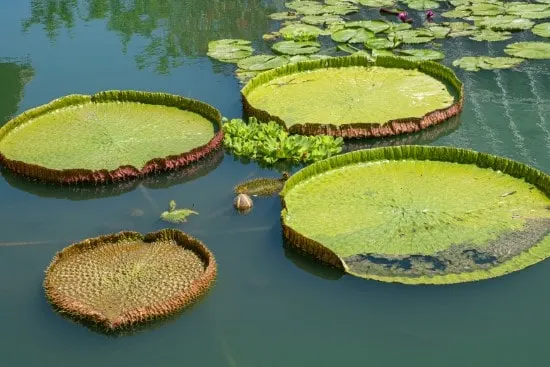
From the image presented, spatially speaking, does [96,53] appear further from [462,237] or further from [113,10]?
[462,237]

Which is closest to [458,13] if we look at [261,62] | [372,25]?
[372,25]

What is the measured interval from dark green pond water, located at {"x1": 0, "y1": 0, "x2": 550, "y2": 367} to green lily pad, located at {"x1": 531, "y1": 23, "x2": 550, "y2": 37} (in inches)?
23.1

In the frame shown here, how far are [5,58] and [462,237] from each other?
5300 millimetres

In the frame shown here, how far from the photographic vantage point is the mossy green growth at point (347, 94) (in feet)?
18.9

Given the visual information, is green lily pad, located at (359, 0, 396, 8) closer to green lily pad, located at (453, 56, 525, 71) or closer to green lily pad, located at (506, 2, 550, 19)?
green lily pad, located at (506, 2, 550, 19)

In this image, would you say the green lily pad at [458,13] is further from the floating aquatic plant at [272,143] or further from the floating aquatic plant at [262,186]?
the floating aquatic plant at [262,186]

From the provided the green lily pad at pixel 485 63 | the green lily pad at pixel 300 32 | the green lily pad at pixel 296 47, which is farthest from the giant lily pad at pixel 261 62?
the green lily pad at pixel 485 63

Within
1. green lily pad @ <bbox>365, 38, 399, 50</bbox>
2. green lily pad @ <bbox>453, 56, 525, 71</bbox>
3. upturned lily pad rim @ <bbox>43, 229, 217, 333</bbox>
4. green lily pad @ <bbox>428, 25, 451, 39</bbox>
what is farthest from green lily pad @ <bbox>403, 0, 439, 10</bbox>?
upturned lily pad rim @ <bbox>43, 229, 217, 333</bbox>

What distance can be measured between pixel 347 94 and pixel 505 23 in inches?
100

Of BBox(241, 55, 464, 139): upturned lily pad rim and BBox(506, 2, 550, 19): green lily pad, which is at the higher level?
BBox(506, 2, 550, 19): green lily pad

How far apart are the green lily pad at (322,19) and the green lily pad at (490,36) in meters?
1.42

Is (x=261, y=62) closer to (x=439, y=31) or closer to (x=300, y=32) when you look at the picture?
(x=300, y=32)

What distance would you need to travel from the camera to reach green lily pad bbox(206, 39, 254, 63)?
7.32 meters

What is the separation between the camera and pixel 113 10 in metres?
9.07
